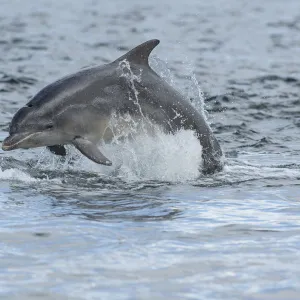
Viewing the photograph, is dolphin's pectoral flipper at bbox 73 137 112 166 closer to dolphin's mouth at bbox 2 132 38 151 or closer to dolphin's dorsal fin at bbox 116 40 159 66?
dolphin's mouth at bbox 2 132 38 151

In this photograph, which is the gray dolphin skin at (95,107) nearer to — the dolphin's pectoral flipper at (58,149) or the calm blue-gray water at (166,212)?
the dolphin's pectoral flipper at (58,149)

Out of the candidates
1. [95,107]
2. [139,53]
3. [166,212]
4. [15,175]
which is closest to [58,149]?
[15,175]

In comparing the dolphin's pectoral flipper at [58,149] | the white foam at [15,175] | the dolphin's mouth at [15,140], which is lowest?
the white foam at [15,175]

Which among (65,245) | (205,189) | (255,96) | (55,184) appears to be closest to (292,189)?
(205,189)

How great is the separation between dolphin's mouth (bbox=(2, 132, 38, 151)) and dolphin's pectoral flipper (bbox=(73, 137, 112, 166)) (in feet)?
1.99

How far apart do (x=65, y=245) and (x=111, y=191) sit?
8.94 ft

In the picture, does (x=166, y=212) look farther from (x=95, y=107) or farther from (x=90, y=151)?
(x=95, y=107)

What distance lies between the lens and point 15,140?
12062 mm

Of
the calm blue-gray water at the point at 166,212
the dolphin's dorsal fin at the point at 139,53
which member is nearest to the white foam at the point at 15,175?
the calm blue-gray water at the point at 166,212

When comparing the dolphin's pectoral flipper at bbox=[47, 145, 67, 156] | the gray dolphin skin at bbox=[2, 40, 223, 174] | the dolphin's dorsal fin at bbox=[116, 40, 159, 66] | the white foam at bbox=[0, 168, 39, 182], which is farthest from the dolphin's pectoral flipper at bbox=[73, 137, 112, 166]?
the dolphin's dorsal fin at bbox=[116, 40, 159, 66]

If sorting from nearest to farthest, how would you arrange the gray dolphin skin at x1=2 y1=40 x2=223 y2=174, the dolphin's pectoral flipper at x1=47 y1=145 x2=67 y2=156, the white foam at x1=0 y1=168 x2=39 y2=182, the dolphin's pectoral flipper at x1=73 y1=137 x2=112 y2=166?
the dolphin's pectoral flipper at x1=73 y1=137 x2=112 y2=166 → the gray dolphin skin at x1=2 y1=40 x2=223 y2=174 → the white foam at x1=0 y1=168 x2=39 y2=182 → the dolphin's pectoral flipper at x1=47 y1=145 x2=67 y2=156

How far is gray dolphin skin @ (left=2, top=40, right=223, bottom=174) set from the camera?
12172mm

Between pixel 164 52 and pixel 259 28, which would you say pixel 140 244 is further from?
pixel 259 28

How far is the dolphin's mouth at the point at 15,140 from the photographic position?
39.5 ft
